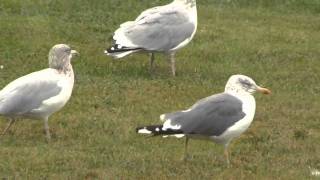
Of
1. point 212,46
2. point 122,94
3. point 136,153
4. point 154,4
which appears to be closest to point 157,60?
point 212,46

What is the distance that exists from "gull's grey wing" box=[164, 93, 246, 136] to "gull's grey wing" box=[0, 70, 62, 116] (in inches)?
73.0

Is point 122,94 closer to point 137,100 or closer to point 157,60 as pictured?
point 137,100

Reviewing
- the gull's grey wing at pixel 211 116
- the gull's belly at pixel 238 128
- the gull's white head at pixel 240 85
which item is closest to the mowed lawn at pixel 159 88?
the gull's belly at pixel 238 128

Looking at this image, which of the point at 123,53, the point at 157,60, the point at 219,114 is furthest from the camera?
the point at 157,60

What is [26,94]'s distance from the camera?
36.6 ft

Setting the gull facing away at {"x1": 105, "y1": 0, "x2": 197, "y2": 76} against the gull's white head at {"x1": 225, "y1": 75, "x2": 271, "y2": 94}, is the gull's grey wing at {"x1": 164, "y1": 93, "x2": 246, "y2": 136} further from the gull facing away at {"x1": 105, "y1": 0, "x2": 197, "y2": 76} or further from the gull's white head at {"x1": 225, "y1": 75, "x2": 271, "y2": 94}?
the gull facing away at {"x1": 105, "y1": 0, "x2": 197, "y2": 76}

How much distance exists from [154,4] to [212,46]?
169 inches

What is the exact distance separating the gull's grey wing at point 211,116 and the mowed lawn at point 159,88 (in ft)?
1.58

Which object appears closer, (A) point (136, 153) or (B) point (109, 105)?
(A) point (136, 153)

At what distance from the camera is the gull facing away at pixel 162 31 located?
15922 mm

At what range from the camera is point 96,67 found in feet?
53.7

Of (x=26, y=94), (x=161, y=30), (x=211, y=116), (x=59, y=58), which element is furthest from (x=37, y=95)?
(x=161, y=30)

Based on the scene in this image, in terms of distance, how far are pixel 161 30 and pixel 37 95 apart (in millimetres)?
5311

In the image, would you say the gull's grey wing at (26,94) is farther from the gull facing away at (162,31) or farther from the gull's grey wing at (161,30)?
the gull's grey wing at (161,30)
